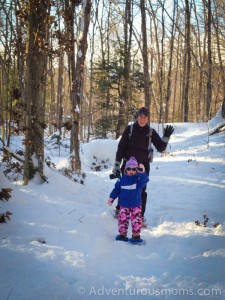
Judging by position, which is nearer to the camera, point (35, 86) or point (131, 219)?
point (131, 219)

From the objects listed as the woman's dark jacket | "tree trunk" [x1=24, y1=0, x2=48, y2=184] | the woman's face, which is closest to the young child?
the woman's dark jacket

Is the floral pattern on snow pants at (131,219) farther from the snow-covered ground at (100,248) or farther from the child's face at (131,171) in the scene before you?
the child's face at (131,171)

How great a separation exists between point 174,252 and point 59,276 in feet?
5.23

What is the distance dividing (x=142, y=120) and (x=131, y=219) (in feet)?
5.59

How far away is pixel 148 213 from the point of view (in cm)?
563

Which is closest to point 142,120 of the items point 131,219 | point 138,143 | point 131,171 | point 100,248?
point 138,143

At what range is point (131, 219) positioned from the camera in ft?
14.0

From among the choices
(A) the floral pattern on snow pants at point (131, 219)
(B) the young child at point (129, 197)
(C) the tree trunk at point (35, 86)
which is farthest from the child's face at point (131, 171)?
(C) the tree trunk at point (35, 86)

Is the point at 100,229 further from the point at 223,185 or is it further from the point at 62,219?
the point at 223,185

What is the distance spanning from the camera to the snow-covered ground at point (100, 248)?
2.80m

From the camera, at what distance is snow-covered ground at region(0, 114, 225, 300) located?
9.20ft

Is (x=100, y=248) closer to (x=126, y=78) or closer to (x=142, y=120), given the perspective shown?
(x=142, y=120)

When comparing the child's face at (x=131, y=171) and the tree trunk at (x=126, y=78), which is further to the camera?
the tree trunk at (x=126, y=78)

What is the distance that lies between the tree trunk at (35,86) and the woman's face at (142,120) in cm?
179
